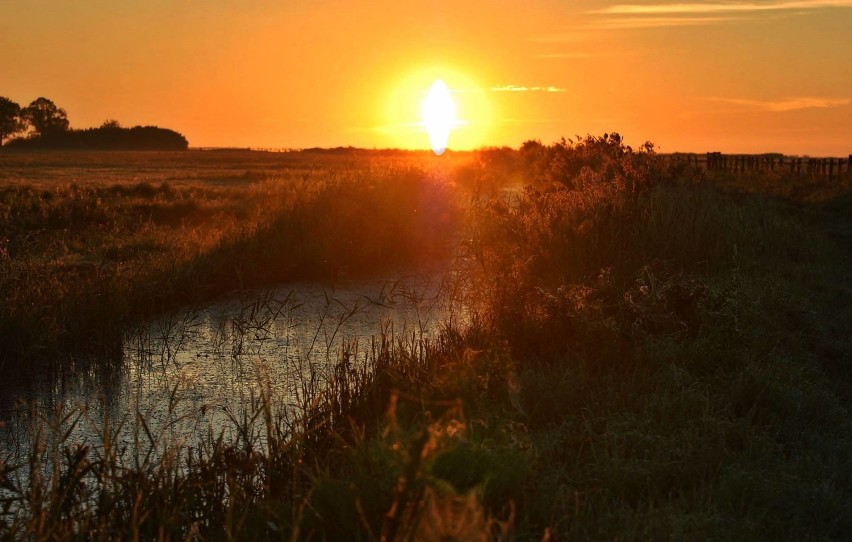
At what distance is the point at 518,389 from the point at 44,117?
12269 cm

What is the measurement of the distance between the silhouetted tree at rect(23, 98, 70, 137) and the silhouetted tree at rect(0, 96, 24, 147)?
2522mm

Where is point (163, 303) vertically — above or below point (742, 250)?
below

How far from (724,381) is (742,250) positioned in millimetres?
5638

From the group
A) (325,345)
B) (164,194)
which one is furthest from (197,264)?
(164,194)

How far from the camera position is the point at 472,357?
6.49 m

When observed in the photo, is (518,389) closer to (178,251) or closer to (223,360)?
(223,360)

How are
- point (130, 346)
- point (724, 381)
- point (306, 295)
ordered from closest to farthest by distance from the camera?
point (724, 381), point (130, 346), point (306, 295)

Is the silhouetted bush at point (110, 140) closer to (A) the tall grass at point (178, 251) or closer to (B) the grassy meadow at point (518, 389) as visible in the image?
(A) the tall grass at point (178, 251)

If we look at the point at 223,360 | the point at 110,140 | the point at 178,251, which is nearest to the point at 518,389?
the point at 223,360

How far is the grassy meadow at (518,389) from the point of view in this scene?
4.21 metres

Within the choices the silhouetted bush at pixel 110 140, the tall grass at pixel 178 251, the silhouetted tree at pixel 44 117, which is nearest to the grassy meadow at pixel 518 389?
the tall grass at pixel 178 251

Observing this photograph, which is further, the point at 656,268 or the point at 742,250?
the point at 742,250

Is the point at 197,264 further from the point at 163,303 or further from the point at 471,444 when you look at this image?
the point at 471,444

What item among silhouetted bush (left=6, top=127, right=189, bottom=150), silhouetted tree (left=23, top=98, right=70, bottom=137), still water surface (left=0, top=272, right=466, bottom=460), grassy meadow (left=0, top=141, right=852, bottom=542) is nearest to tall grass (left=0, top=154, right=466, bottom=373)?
grassy meadow (left=0, top=141, right=852, bottom=542)
